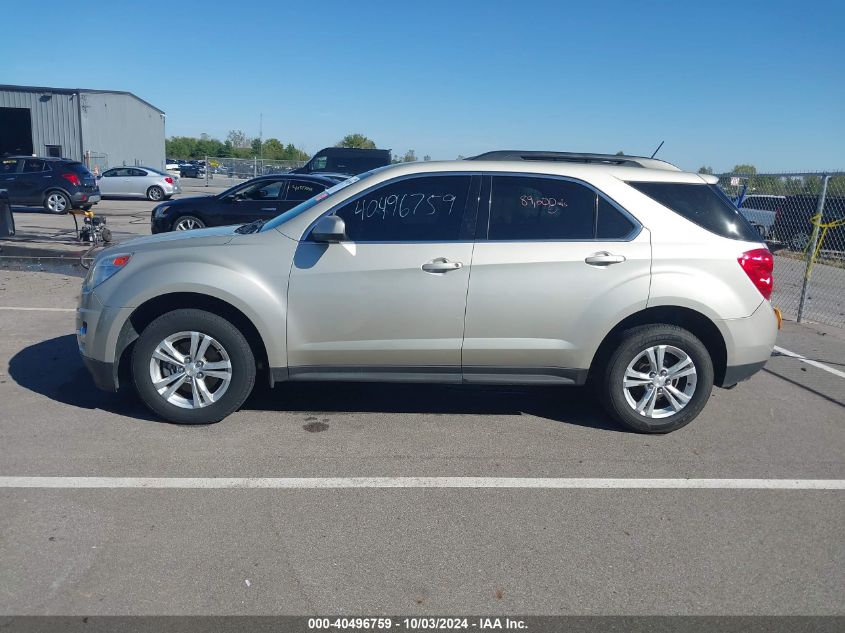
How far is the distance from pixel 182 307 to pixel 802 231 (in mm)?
12919

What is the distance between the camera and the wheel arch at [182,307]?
4.88 m

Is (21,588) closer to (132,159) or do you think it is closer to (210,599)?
(210,599)

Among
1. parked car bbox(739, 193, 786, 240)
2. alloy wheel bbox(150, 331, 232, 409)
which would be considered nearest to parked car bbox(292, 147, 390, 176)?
parked car bbox(739, 193, 786, 240)

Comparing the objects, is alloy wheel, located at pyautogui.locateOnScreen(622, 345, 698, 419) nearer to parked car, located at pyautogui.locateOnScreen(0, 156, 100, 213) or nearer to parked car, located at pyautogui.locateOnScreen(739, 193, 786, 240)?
parked car, located at pyautogui.locateOnScreen(739, 193, 786, 240)

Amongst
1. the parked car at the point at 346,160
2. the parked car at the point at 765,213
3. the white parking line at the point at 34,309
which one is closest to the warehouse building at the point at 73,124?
the parked car at the point at 346,160

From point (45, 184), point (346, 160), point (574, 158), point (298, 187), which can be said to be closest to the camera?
point (574, 158)

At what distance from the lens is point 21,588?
3.05m

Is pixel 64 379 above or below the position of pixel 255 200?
below

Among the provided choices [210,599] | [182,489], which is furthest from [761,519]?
[182,489]

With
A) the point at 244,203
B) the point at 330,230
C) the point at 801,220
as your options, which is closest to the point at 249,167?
the point at 244,203

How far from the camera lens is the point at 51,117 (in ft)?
111

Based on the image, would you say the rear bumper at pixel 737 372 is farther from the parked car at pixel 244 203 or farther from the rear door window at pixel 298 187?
the rear door window at pixel 298 187

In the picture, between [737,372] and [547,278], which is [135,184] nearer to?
[547,278]

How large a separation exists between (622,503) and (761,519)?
0.75 meters
